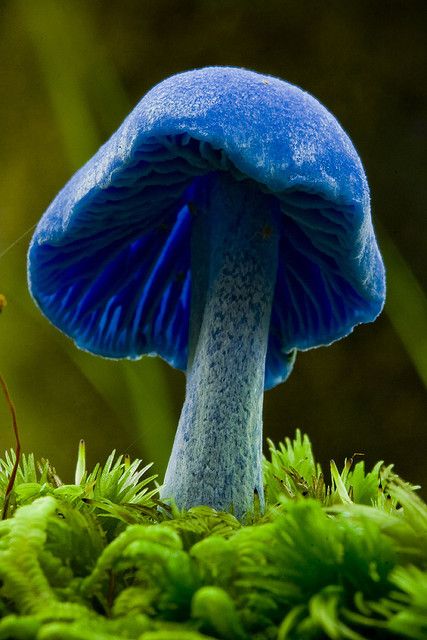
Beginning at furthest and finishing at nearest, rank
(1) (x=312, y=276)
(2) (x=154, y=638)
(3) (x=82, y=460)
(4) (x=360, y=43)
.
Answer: (4) (x=360, y=43) < (1) (x=312, y=276) < (3) (x=82, y=460) < (2) (x=154, y=638)

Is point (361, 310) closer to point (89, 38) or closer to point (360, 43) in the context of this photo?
point (360, 43)

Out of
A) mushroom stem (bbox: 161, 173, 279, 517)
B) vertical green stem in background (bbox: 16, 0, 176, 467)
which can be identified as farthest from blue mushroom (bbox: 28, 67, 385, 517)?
vertical green stem in background (bbox: 16, 0, 176, 467)

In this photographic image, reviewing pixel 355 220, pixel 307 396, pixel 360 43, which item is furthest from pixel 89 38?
pixel 355 220

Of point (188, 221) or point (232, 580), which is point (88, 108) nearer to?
point (188, 221)

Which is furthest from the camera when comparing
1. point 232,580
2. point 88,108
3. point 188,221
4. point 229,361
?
point 88,108

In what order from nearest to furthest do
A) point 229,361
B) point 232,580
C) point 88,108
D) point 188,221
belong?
point 232,580 < point 229,361 < point 188,221 < point 88,108

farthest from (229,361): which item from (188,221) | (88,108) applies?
(88,108)

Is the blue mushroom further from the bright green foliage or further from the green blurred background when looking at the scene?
the green blurred background

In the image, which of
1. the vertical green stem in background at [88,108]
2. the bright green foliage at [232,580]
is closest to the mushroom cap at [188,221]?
the bright green foliage at [232,580]
